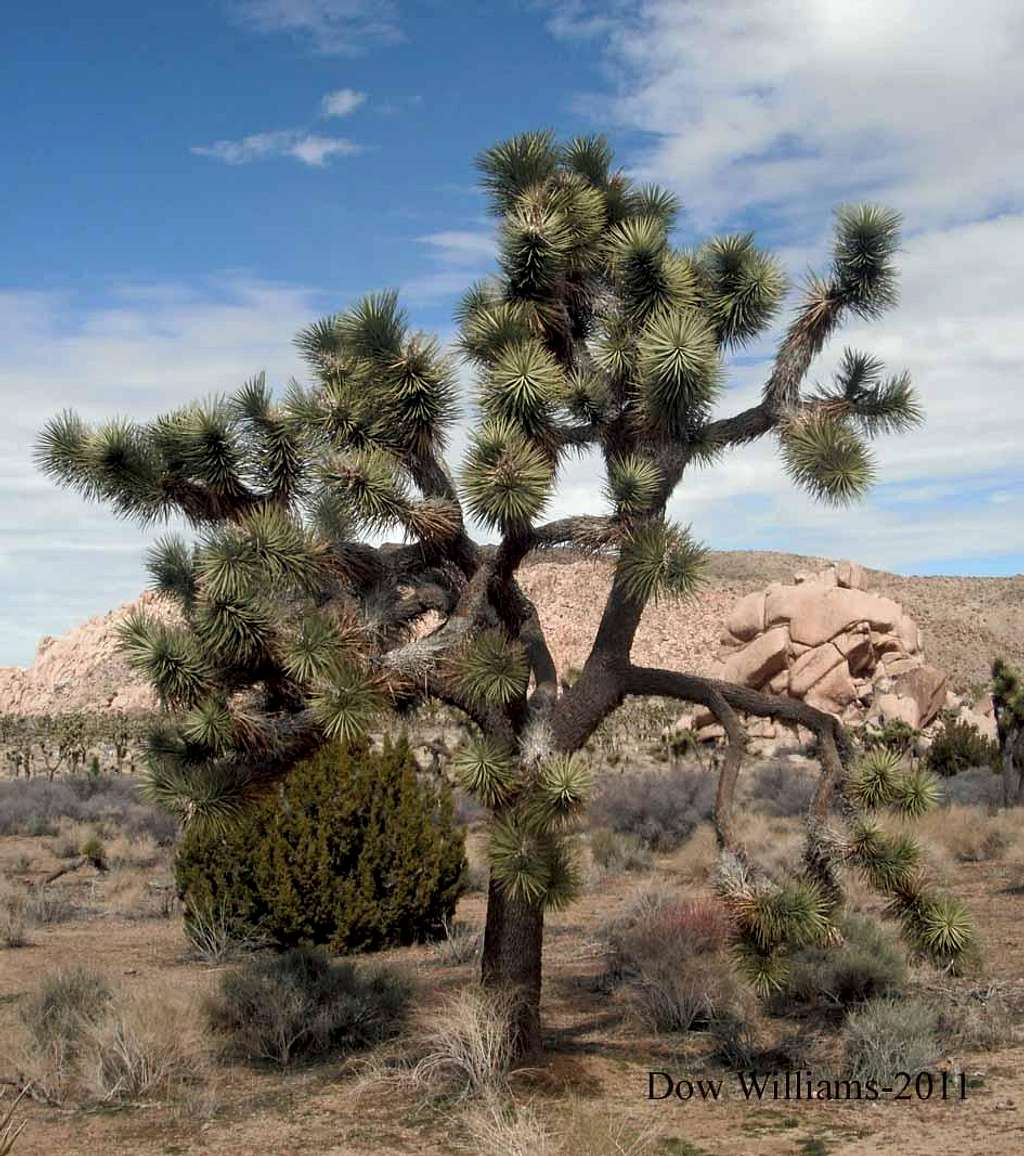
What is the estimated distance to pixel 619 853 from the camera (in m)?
17.3

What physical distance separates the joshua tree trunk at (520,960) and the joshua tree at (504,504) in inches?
0.7

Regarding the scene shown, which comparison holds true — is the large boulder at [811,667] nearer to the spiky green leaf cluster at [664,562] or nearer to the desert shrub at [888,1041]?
the desert shrub at [888,1041]

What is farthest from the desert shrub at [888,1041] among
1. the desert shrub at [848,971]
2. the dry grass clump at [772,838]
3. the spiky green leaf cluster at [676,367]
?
the dry grass clump at [772,838]

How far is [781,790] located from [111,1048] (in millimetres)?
18326

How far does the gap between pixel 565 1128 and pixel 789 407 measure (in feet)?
13.4

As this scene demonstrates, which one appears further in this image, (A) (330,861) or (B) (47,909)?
(B) (47,909)

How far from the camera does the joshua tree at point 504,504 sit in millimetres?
6281

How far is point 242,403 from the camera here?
22.8ft

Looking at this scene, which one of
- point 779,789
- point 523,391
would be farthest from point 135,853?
point 523,391

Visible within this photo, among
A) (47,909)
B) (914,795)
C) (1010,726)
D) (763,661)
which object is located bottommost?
(47,909)

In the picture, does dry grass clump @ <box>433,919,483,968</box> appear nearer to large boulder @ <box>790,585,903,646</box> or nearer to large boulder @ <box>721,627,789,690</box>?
large boulder @ <box>721,627,789,690</box>

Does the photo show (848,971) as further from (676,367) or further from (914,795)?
(676,367)

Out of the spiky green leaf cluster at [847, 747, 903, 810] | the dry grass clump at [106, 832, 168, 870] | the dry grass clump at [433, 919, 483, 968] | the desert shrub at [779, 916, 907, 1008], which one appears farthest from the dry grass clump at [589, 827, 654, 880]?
the spiky green leaf cluster at [847, 747, 903, 810]

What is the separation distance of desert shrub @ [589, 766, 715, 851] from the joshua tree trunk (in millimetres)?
11326
